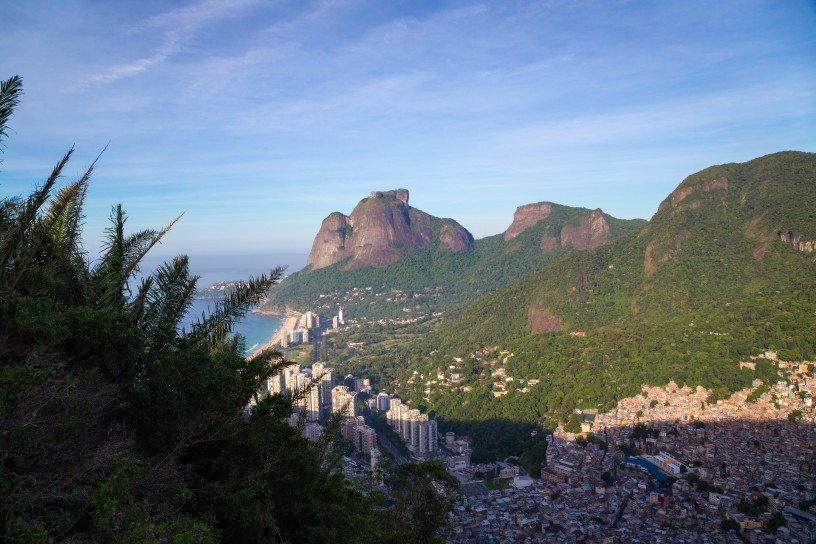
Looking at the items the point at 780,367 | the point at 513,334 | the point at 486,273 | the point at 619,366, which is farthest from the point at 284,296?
the point at 780,367

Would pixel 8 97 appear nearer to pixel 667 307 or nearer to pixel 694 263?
pixel 667 307

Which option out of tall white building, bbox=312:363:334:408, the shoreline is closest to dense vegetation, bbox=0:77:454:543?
tall white building, bbox=312:363:334:408

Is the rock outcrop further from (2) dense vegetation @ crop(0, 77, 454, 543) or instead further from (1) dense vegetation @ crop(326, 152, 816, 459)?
(2) dense vegetation @ crop(0, 77, 454, 543)

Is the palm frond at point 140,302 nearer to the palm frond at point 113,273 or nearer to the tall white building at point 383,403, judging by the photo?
the palm frond at point 113,273

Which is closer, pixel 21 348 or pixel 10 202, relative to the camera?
pixel 21 348

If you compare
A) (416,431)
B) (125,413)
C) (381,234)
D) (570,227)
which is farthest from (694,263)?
(381,234)

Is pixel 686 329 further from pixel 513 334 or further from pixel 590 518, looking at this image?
pixel 590 518
